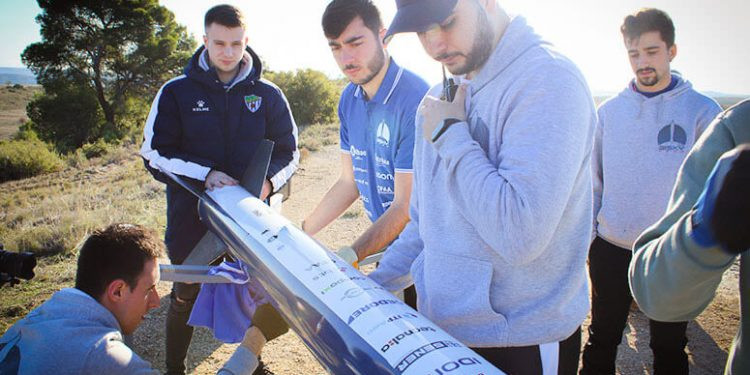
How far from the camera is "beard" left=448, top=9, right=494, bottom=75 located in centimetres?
174

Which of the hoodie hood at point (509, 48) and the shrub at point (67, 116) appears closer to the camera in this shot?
the hoodie hood at point (509, 48)

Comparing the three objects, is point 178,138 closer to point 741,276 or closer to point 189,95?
point 189,95

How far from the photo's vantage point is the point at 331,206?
12.3ft

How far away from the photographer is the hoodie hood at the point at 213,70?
157 inches

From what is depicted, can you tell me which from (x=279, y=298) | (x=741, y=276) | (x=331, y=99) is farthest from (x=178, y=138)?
(x=331, y=99)

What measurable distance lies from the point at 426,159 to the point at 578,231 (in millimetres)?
650

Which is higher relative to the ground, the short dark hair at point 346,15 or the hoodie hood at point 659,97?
the short dark hair at point 346,15

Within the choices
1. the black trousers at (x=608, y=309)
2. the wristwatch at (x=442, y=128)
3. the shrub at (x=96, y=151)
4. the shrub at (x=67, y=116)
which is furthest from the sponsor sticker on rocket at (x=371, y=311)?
the shrub at (x=67, y=116)

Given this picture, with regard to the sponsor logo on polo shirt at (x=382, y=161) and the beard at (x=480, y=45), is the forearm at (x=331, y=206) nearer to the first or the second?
the sponsor logo on polo shirt at (x=382, y=161)

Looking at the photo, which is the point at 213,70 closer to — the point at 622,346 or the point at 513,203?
the point at 513,203

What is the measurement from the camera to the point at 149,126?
3912 mm

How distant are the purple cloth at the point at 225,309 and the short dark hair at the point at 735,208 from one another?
10.6ft

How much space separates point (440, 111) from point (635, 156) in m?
2.62

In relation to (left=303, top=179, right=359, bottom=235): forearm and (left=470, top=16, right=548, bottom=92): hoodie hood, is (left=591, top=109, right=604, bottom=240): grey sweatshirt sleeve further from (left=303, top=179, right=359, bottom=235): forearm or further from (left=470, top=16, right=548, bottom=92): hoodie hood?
(left=470, top=16, right=548, bottom=92): hoodie hood
